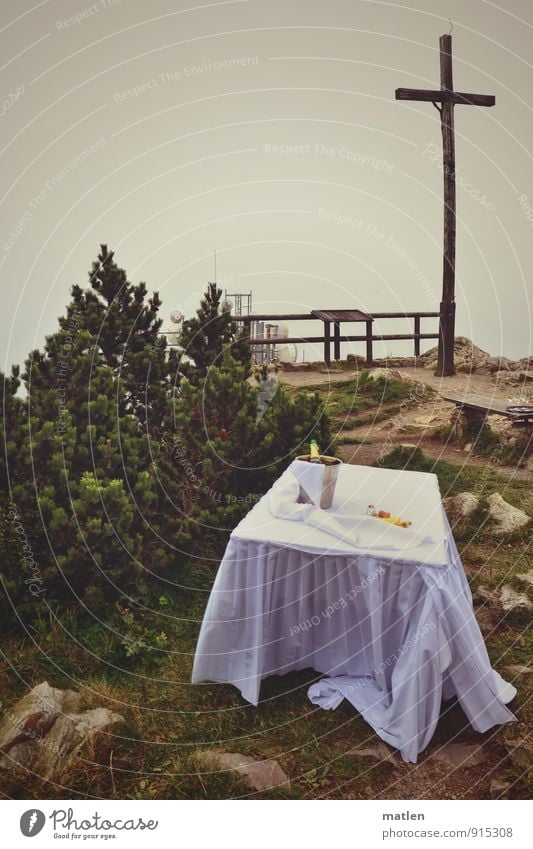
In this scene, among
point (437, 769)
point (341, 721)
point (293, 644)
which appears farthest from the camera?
point (293, 644)

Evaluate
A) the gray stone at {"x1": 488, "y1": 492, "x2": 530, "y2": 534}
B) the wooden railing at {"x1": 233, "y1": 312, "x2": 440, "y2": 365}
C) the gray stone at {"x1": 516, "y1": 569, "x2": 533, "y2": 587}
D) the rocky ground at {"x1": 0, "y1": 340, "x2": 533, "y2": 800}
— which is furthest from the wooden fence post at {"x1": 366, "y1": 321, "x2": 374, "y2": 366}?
the gray stone at {"x1": 516, "y1": 569, "x2": 533, "y2": 587}

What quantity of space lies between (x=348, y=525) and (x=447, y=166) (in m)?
8.68

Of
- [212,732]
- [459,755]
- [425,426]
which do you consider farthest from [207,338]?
[459,755]

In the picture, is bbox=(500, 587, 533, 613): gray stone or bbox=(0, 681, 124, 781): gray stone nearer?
bbox=(0, 681, 124, 781): gray stone

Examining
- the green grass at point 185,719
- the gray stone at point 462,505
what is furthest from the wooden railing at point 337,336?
the green grass at point 185,719

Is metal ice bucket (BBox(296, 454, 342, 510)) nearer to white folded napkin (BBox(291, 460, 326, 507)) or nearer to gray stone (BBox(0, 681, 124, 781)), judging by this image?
white folded napkin (BBox(291, 460, 326, 507))

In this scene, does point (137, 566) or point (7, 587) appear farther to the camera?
point (137, 566)

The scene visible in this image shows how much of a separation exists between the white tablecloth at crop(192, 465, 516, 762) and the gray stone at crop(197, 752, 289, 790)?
1.14ft

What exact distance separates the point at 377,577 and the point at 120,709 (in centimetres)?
151

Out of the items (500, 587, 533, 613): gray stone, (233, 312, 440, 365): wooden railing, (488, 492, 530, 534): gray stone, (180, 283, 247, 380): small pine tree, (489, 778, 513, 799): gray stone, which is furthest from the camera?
(233, 312, 440, 365): wooden railing

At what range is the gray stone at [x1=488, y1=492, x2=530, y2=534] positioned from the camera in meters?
5.18

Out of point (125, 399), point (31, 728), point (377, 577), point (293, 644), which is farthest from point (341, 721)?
point (125, 399)

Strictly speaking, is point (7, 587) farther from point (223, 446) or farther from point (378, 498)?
point (378, 498)

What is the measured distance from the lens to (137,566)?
13.8 feet
